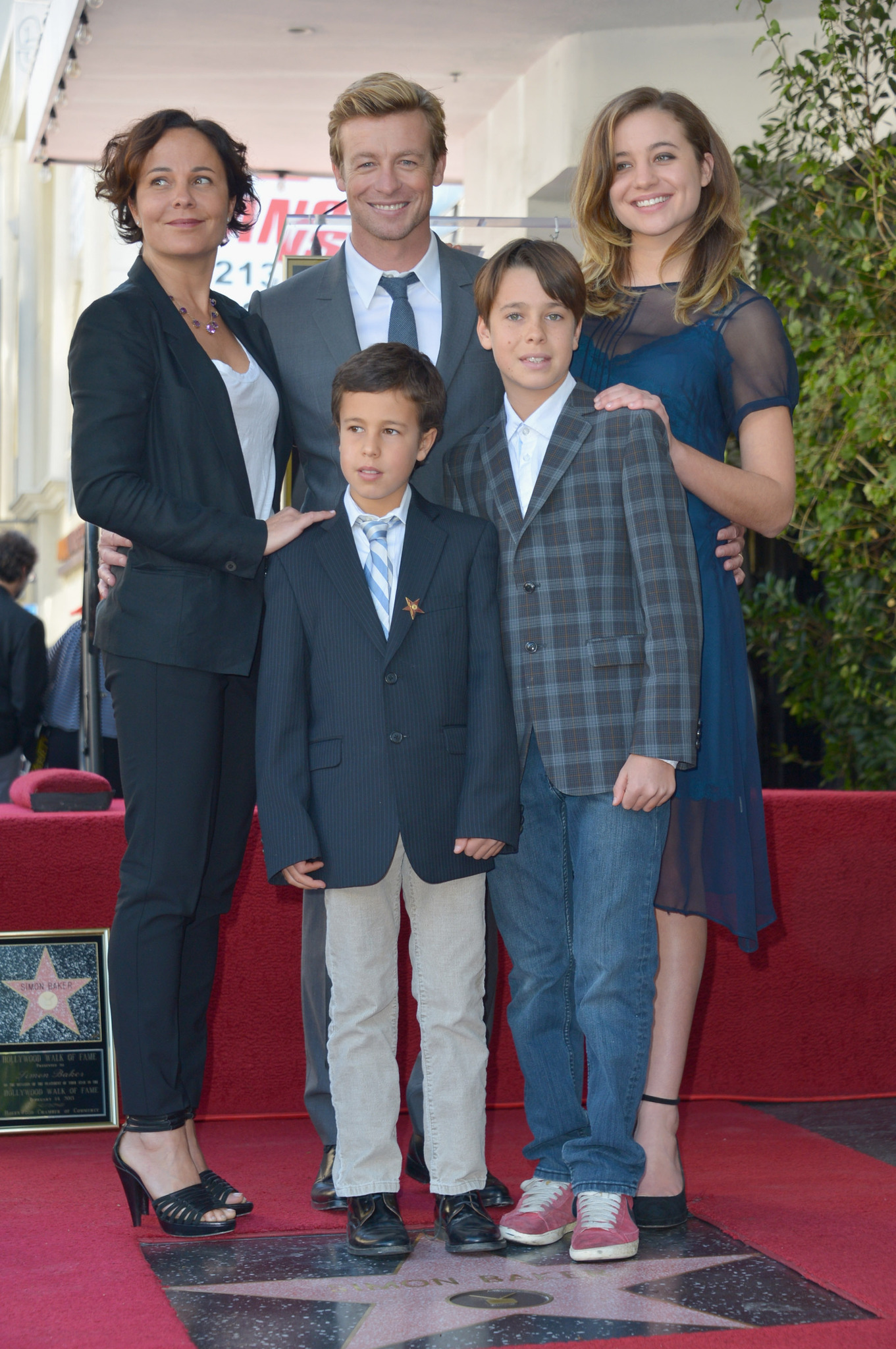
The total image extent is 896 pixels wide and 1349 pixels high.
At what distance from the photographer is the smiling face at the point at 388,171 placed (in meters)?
2.36

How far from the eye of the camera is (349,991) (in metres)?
2.06

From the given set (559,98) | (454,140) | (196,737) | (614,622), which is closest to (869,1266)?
(614,622)

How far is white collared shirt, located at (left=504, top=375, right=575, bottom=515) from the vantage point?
7.04 feet

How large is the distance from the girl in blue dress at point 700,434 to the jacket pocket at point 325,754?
A: 53 centimetres

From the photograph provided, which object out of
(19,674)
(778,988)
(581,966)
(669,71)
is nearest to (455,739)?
(581,966)

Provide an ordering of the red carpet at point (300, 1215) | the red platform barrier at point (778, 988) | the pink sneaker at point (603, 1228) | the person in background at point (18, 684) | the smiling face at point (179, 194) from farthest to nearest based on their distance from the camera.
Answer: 1. the person in background at point (18, 684)
2. the red platform barrier at point (778, 988)
3. the smiling face at point (179, 194)
4. the pink sneaker at point (603, 1228)
5. the red carpet at point (300, 1215)

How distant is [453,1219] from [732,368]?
4.32 ft

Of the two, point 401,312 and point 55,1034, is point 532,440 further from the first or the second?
point 55,1034

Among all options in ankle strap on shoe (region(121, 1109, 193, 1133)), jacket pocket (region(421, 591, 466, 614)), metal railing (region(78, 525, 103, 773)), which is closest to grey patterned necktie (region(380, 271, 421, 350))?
jacket pocket (region(421, 591, 466, 614))

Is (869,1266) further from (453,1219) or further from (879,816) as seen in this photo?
(879,816)

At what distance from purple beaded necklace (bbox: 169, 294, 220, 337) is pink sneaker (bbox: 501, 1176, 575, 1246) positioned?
139cm

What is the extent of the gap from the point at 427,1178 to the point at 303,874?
2.24ft

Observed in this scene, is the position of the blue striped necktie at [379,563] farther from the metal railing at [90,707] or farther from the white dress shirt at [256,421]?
the metal railing at [90,707]

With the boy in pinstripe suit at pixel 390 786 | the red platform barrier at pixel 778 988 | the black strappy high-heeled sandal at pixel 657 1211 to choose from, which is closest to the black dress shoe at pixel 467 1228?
the boy in pinstripe suit at pixel 390 786
